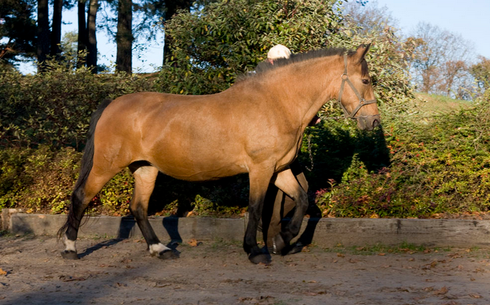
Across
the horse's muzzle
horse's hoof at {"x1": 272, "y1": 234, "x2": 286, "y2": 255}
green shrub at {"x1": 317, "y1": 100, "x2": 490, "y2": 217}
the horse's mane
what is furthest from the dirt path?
the horse's mane

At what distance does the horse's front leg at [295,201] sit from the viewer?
19.0ft

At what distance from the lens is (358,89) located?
A: 553 centimetres

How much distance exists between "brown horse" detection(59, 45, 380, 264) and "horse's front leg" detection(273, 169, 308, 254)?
0.04 feet

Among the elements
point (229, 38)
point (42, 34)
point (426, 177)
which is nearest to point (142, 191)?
point (229, 38)

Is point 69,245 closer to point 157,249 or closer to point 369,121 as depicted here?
point 157,249

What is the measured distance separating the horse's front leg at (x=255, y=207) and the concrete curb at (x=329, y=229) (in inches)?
42.4

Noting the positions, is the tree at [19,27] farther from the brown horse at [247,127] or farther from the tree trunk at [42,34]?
the brown horse at [247,127]

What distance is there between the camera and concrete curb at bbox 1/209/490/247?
243 inches

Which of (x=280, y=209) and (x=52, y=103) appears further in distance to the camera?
(x=52, y=103)

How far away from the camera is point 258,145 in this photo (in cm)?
541

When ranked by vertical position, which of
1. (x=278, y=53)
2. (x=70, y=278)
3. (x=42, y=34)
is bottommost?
(x=70, y=278)

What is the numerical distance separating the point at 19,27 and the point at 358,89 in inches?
946

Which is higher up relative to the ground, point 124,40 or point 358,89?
point 124,40

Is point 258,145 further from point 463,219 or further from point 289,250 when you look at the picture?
point 463,219
